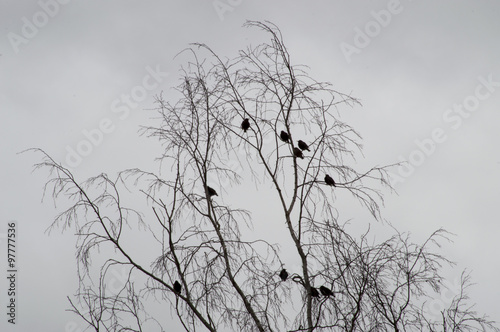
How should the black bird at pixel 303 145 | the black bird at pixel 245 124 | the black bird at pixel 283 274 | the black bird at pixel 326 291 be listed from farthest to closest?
the black bird at pixel 245 124 → the black bird at pixel 303 145 → the black bird at pixel 283 274 → the black bird at pixel 326 291

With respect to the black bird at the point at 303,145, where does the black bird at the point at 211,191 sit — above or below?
below

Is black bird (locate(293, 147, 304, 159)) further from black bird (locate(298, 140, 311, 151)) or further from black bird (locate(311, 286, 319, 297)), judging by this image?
black bird (locate(311, 286, 319, 297))

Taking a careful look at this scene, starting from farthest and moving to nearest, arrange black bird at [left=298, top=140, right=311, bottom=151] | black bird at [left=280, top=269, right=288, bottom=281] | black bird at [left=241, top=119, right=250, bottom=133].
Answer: black bird at [left=241, top=119, right=250, bottom=133] → black bird at [left=298, top=140, right=311, bottom=151] → black bird at [left=280, top=269, right=288, bottom=281]

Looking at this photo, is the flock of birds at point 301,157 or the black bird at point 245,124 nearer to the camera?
the flock of birds at point 301,157

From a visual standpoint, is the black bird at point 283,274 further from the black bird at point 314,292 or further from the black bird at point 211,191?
the black bird at point 211,191

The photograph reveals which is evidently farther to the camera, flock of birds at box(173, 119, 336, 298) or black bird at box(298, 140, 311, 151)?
black bird at box(298, 140, 311, 151)

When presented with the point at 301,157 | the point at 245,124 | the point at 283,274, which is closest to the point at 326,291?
the point at 283,274

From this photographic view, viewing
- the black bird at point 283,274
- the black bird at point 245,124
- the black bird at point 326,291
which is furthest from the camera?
the black bird at point 245,124

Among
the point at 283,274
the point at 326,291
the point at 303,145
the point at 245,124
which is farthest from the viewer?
the point at 245,124

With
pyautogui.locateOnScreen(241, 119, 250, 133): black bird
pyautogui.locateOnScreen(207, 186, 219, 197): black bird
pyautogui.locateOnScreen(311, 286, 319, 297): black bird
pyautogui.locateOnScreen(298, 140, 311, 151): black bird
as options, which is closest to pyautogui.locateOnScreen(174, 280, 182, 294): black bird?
pyautogui.locateOnScreen(207, 186, 219, 197): black bird

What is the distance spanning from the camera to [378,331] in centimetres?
423

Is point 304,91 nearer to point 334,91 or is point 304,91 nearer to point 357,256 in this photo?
point 334,91

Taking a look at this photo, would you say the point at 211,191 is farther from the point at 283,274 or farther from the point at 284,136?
the point at 283,274

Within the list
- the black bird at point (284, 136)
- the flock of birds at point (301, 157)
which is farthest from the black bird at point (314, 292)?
the black bird at point (284, 136)
